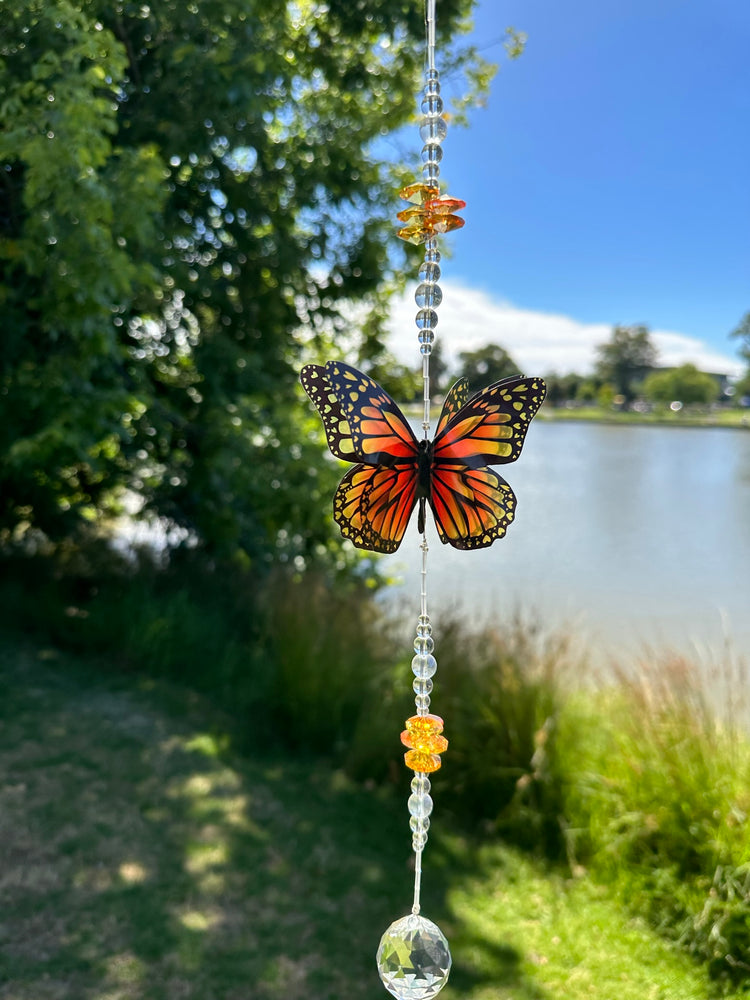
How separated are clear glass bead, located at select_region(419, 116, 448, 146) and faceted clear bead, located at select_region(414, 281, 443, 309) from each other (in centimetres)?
20

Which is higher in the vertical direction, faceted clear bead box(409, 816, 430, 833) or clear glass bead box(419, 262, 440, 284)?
clear glass bead box(419, 262, 440, 284)

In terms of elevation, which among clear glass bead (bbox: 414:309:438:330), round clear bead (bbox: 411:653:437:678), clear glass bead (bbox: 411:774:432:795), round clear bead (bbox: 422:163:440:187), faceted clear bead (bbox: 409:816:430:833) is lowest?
faceted clear bead (bbox: 409:816:430:833)

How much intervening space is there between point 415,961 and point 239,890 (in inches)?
107

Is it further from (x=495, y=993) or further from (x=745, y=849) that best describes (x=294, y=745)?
(x=745, y=849)

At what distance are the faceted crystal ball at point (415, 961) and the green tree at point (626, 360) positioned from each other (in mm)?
19146

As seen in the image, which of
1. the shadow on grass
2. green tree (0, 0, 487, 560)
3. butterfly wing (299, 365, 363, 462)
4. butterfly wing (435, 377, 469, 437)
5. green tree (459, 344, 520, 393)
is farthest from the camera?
green tree (0, 0, 487, 560)

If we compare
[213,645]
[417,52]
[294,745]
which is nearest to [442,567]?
[213,645]

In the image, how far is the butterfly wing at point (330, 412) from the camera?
3.24ft

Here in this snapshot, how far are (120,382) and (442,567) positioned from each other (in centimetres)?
555

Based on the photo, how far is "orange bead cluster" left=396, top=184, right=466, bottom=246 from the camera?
1.02 metres

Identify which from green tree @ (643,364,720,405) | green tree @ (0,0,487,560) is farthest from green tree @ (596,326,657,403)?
green tree @ (0,0,487,560)

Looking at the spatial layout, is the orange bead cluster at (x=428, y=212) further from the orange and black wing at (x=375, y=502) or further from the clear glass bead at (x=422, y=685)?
the clear glass bead at (x=422, y=685)

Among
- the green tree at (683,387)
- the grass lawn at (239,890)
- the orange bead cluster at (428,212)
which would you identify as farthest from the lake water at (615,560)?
the orange bead cluster at (428,212)

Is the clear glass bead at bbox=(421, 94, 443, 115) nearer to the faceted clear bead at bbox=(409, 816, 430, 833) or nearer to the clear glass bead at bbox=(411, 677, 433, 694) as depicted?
the clear glass bead at bbox=(411, 677, 433, 694)
